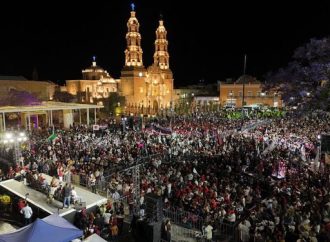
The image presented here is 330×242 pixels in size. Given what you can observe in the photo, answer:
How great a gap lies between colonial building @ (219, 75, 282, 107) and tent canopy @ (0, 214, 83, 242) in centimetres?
5422

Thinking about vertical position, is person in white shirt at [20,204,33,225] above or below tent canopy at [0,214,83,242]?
below

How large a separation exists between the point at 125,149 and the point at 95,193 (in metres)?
5.79

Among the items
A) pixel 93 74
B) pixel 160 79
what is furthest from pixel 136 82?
pixel 93 74

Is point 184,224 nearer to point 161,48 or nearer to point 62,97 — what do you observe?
point 62,97

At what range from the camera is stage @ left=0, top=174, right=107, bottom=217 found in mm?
10109

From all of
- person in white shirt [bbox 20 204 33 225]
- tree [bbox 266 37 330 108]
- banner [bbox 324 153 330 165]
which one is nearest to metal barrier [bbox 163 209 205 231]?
person in white shirt [bbox 20 204 33 225]

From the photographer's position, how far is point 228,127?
25391 mm

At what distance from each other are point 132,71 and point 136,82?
207cm

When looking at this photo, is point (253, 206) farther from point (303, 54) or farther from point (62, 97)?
point (62, 97)

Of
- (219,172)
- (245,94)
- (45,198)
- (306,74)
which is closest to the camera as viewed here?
(45,198)

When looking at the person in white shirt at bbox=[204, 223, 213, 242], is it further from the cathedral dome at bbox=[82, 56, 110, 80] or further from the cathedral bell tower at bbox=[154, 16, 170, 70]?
the cathedral dome at bbox=[82, 56, 110, 80]

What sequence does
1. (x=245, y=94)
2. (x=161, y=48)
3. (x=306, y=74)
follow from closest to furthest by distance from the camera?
(x=306, y=74) < (x=245, y=94) < (x=161, y=48)

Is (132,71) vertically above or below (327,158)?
above

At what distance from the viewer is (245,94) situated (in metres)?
61.1
